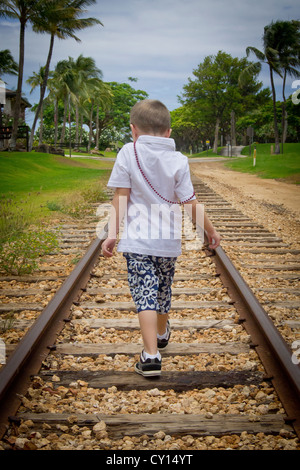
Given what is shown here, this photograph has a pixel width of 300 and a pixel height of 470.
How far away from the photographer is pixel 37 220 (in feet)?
24.3

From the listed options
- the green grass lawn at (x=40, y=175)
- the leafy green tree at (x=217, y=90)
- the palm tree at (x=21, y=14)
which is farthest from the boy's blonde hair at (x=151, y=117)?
the leafy green tree at (x=217, y=90)

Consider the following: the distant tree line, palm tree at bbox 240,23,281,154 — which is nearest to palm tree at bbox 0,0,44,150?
the distant tree line

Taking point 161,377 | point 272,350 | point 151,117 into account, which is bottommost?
point 161,377

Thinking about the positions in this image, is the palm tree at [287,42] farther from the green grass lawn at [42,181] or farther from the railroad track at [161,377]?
the railroad track at [161,377]

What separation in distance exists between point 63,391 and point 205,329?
1274 millimetres

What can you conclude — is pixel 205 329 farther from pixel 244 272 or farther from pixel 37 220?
pixel 37 220

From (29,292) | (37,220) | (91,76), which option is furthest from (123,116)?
(29,292)

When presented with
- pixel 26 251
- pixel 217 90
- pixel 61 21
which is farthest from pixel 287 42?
pixel 26 251

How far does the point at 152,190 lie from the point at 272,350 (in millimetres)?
1265

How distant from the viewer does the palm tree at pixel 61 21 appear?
24266 mm

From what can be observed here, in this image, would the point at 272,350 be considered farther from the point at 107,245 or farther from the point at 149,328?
the point at 107,245

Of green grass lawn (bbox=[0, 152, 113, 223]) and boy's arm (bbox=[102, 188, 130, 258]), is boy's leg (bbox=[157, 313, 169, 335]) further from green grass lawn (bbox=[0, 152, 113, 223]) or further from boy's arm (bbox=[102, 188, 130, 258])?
green grass lawn (bbox=[0, 152, 113, 223])

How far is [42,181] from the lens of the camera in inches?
592

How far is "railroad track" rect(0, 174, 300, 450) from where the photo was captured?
199cm
